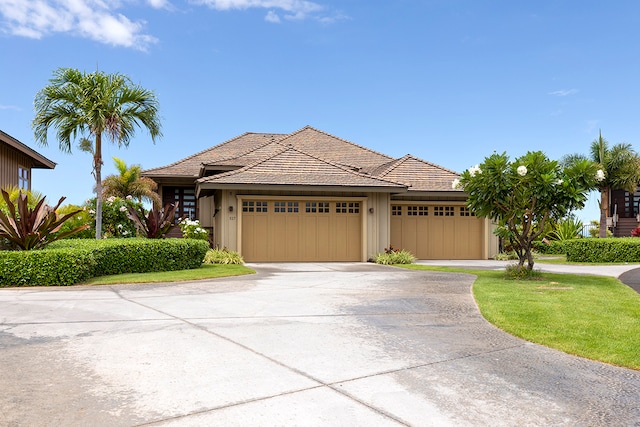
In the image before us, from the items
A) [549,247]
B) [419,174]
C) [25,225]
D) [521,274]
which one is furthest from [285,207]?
[549,247]

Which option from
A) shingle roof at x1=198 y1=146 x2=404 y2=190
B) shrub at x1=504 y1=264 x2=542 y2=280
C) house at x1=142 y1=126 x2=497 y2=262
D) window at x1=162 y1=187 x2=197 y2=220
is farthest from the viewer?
window at x1=162 y1=187 x2=197 y2=220

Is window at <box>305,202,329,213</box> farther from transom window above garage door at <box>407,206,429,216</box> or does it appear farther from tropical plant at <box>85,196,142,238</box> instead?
tropical plant at <box>85,196,142,238</box>

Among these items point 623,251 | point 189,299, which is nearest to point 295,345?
point 189,299

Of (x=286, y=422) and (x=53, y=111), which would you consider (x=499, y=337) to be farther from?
(x=53, y=111)

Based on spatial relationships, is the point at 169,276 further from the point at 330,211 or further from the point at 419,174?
the point at 419,174

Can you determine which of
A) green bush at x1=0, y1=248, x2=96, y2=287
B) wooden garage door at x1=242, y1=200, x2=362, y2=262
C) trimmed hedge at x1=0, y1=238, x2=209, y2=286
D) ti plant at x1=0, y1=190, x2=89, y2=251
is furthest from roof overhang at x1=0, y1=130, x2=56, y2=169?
green bush at x1=0, y1=248, x2=96, y2=287

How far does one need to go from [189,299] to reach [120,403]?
17.6 ft

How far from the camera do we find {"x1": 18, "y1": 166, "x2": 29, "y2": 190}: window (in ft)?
80.8

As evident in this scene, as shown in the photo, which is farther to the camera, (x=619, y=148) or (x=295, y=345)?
(x=619, y=148)

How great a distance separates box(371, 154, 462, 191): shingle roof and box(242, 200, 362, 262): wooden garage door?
2.89m

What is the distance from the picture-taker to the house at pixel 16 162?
21547 mm

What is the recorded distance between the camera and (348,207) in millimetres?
19844

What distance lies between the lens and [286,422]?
11.9 feet

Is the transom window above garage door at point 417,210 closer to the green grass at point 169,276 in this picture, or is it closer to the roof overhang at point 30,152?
the green grass at point 169,276
